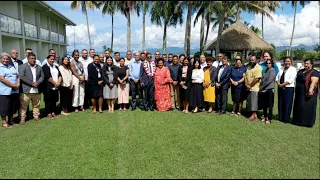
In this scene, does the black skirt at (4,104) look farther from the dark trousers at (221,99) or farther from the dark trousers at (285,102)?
the dark trousers at (285,102)

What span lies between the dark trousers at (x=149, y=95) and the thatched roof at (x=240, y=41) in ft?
50.6

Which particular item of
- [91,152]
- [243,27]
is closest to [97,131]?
[91,152]

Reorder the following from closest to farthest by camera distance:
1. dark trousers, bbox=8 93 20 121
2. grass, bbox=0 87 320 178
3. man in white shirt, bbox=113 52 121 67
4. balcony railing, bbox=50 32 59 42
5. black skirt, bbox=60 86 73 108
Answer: balcony railing, bbox=50 32 59 42 < grass, bbox=0 87 320 178 < dark trousers, bbox=8 93 20 121 < black skirt, bbox=60 86 73 108 < man in white shirt, bbox=113 52 121 67

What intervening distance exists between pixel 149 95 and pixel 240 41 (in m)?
16.0

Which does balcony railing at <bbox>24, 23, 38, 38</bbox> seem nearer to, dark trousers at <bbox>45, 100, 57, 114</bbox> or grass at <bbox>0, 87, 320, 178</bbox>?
grass at <bbox>0, 87, 320, 178</bbox>

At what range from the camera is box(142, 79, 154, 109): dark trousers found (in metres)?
7.09

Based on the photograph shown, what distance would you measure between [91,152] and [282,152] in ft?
9.71

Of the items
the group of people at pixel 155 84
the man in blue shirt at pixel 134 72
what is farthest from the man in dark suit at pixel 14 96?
the man in blue shirt at pixel 134 72

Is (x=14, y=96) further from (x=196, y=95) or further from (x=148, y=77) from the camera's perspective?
(x=196, y=95)

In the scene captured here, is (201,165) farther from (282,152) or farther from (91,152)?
(91,152)

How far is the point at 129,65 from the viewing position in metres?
7.21

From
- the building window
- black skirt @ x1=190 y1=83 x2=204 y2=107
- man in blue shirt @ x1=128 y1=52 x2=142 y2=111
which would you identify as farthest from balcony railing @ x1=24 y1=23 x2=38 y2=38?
black skirt @ x1=190 y1=83 x2=204 y2=107

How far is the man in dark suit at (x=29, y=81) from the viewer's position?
18.6ft

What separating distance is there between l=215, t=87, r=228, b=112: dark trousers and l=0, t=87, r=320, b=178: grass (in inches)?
21.8
